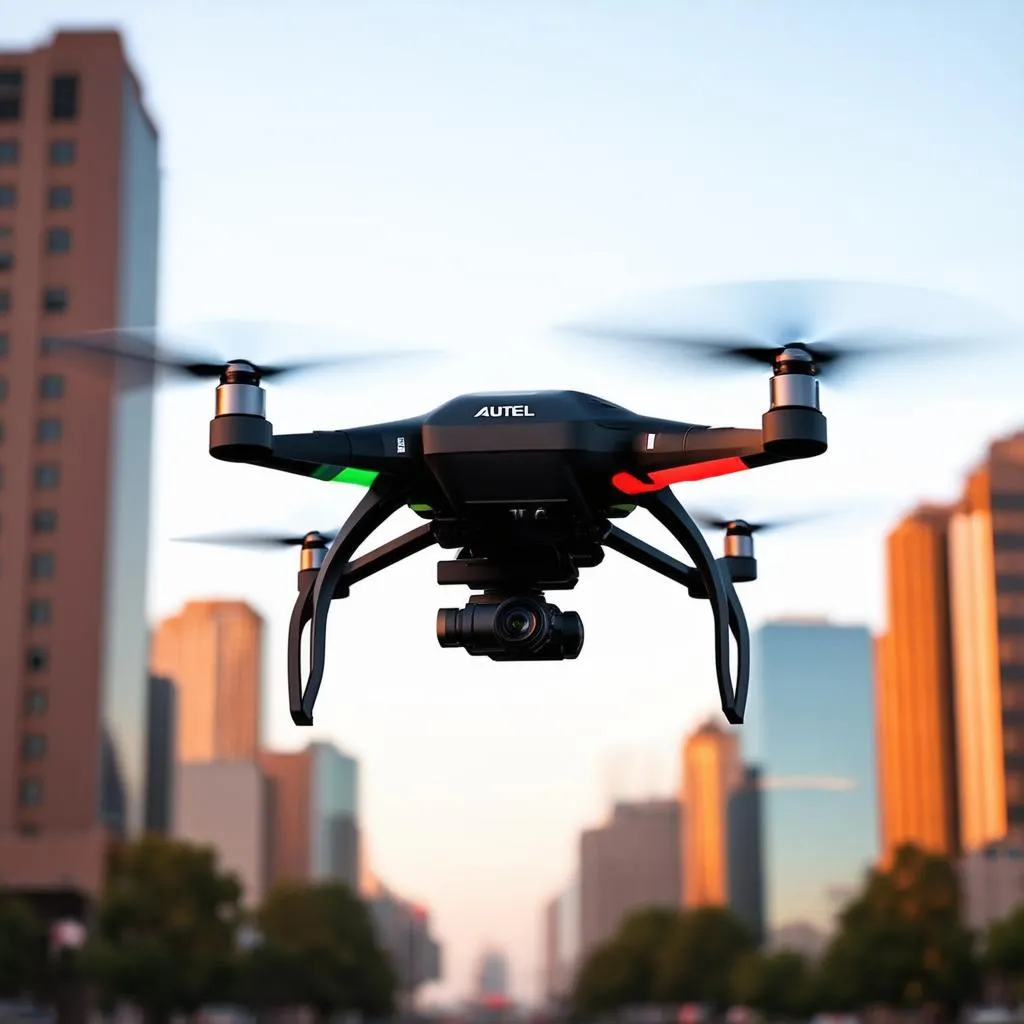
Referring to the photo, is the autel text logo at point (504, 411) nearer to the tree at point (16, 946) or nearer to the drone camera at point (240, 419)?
the drone camera at point (240, 419)

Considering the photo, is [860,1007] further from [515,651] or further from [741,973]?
[515,651]

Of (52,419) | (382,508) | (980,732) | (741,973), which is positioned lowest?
(741,973)

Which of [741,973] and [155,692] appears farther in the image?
[155,692]

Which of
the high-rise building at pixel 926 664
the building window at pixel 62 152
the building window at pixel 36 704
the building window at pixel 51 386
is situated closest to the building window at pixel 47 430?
the building window at pixel 51 386

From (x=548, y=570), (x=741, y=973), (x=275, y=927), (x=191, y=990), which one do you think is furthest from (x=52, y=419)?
(x=548, y=570)

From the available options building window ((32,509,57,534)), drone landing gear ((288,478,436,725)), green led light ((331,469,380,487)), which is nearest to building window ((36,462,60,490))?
building window ((32,509,57,534))

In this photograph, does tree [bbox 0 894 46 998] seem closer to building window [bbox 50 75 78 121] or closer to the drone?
building window [bbox 50 75 78 121]
